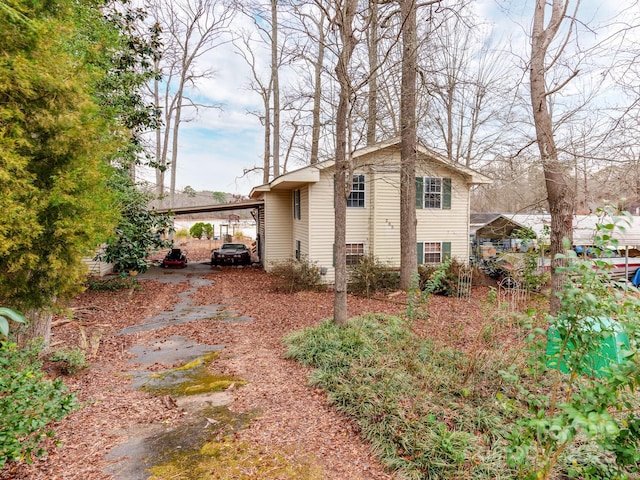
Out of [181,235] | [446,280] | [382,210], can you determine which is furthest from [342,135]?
[181,235]

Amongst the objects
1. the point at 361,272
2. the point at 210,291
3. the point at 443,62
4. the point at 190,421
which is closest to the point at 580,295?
the point at 190,421

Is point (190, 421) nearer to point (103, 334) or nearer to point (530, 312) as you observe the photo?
point (530, 312)

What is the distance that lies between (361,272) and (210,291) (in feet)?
18.1

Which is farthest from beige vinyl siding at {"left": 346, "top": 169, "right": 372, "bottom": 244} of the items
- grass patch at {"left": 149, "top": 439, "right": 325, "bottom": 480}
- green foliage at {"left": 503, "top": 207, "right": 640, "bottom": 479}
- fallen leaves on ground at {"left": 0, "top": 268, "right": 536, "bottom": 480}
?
green foliage at {"left": 503, "top": 207, "right": 640, "bottom": 479}

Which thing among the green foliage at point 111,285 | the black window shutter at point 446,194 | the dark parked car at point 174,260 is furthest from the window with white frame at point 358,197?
the dark parked car at point 174,260

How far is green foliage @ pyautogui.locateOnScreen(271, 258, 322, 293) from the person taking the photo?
12.4m

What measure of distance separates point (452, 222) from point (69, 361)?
1331 centimetres

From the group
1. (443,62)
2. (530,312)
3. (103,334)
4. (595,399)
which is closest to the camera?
(595,399)

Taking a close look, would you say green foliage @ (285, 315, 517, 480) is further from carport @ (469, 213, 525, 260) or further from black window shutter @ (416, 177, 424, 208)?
carport @ (469, 213, 525, 260)

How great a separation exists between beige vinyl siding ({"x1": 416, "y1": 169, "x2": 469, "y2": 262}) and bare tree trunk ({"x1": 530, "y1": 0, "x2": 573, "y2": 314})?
21.9 ft

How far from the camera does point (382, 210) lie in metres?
14.0

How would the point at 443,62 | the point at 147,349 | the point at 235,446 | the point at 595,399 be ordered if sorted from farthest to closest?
the point at 443,62 → the point at 147,349 → the point at 235,446 → the point at 595,399

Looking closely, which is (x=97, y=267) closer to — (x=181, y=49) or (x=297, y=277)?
(x=297, y=277)

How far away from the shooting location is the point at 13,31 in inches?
138
